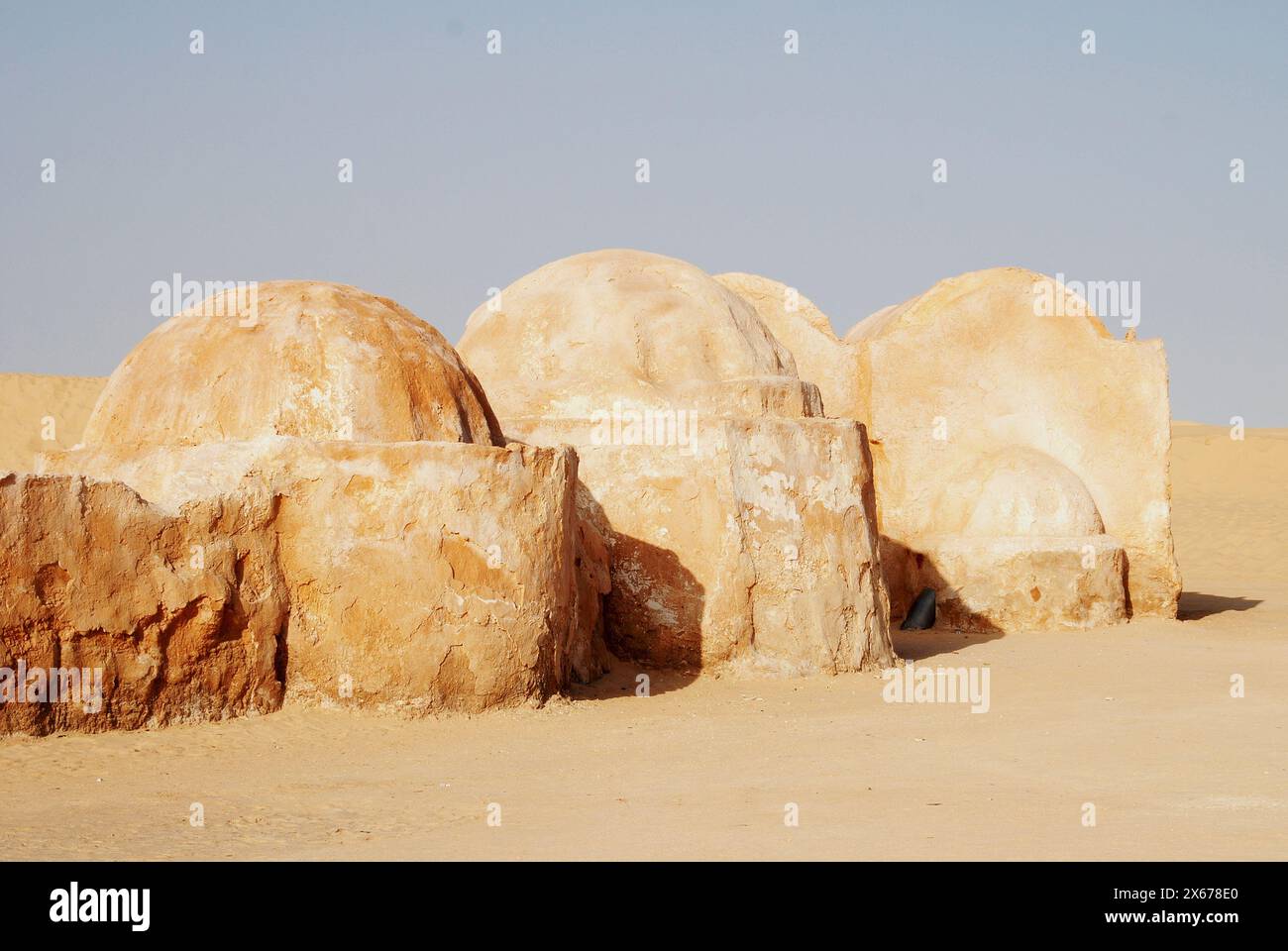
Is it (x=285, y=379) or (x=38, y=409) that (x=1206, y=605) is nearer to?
(x=285, y=379)

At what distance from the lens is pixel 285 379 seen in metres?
8.32

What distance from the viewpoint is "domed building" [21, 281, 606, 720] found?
25.4 ft

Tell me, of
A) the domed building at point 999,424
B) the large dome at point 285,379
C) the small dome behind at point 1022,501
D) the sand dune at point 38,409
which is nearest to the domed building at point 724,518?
the large dome at point 285,379

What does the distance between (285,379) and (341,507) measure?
0.97 meters

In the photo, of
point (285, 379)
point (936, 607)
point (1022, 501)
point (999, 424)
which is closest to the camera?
point (285, 379)

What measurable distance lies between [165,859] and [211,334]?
4.42 meters

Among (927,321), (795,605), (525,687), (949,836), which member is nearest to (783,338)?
(927,321)

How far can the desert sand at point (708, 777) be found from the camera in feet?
16.8

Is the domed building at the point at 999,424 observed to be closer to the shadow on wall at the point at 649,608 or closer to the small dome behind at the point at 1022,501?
the small dome behind at the point at 1022,501

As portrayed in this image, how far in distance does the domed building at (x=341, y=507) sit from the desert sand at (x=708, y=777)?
0.32 metres

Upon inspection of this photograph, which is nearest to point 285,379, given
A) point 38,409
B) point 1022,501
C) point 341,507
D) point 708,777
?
point 341,507

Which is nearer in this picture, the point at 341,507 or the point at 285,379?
the point at 341,507

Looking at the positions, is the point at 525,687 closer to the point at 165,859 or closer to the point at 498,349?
the point at 165,859

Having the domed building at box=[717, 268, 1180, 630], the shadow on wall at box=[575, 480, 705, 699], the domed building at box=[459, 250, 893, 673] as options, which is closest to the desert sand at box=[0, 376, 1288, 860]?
the shadow on wall at box=[575, 480, 705, 699]
